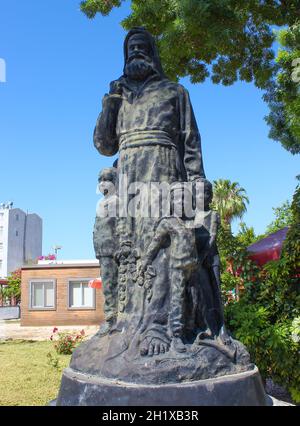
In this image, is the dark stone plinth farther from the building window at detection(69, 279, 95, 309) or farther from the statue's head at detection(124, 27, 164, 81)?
the building window at detection(69, 279, 95, 309)

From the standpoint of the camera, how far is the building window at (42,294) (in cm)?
2247

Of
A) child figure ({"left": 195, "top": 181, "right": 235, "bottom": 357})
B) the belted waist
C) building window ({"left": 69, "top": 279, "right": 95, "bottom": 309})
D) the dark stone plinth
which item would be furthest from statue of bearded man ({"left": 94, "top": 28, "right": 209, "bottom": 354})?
building window ({"left": 69, "top": 279, "right": 95, "bottom": 309})

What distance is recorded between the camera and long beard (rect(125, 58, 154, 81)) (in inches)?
160

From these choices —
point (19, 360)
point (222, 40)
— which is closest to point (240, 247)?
point (222, 40)

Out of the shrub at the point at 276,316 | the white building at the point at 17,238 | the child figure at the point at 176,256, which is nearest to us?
the child figure at the point at 176,256

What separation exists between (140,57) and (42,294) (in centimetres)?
2003

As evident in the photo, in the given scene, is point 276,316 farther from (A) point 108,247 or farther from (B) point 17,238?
(B) point 17,238

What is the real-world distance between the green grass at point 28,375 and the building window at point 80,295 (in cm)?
816

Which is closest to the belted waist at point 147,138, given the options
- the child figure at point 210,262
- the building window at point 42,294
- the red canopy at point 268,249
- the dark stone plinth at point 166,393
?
the child figure at point 210,262

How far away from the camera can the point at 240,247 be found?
7801mm

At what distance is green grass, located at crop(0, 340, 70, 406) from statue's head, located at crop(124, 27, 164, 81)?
361 centimetres

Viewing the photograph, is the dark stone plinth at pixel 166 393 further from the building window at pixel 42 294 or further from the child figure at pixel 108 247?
the building window at pixel 42 294
